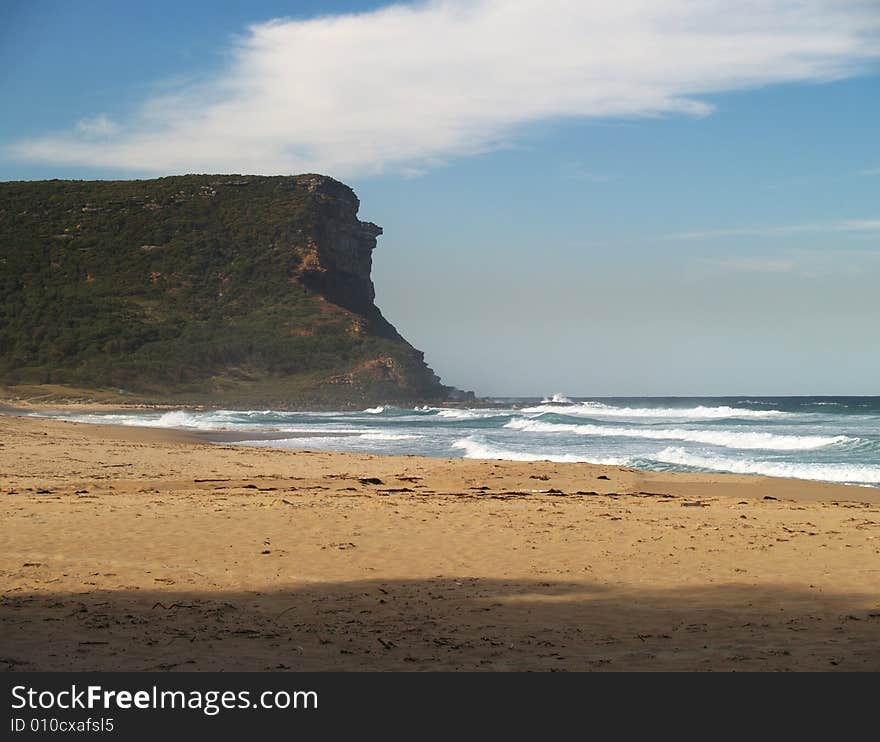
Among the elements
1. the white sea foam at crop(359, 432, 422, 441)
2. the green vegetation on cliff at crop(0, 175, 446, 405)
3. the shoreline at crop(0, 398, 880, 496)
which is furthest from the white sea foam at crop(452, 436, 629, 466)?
the green vegetation on cliff at crop(0, 175, 446, 405)

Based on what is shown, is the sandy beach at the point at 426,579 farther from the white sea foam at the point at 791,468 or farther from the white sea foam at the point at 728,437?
the white sea foam at the point at 728,437

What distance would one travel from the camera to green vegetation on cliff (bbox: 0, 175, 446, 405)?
81.1 m

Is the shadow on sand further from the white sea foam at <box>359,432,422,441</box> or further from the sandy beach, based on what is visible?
the white sea foam at <box>359,432,422,441</box>

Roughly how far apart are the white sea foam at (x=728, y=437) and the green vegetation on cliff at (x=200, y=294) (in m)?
41.3

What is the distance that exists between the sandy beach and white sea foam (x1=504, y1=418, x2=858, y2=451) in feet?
47.8

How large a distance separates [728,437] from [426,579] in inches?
1052

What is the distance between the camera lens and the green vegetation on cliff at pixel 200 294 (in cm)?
8106

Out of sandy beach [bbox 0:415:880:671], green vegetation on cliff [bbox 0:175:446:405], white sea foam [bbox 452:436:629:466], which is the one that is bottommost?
white sea foam [bbox 452:436:629:466]

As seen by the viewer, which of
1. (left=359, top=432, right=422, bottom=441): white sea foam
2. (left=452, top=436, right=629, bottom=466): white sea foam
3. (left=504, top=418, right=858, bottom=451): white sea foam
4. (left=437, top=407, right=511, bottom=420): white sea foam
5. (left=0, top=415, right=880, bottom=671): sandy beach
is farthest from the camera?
(left=437, top=407, right=511, bottom=420): white sea foam

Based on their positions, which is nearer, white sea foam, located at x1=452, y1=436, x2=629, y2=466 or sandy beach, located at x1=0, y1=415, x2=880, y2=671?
sandy beach, located at x1=0, y1=415, x2=880, y2=671

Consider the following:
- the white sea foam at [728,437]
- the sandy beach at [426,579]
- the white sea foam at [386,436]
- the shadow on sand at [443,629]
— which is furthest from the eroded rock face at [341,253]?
the shadow on sand at [443,629]
